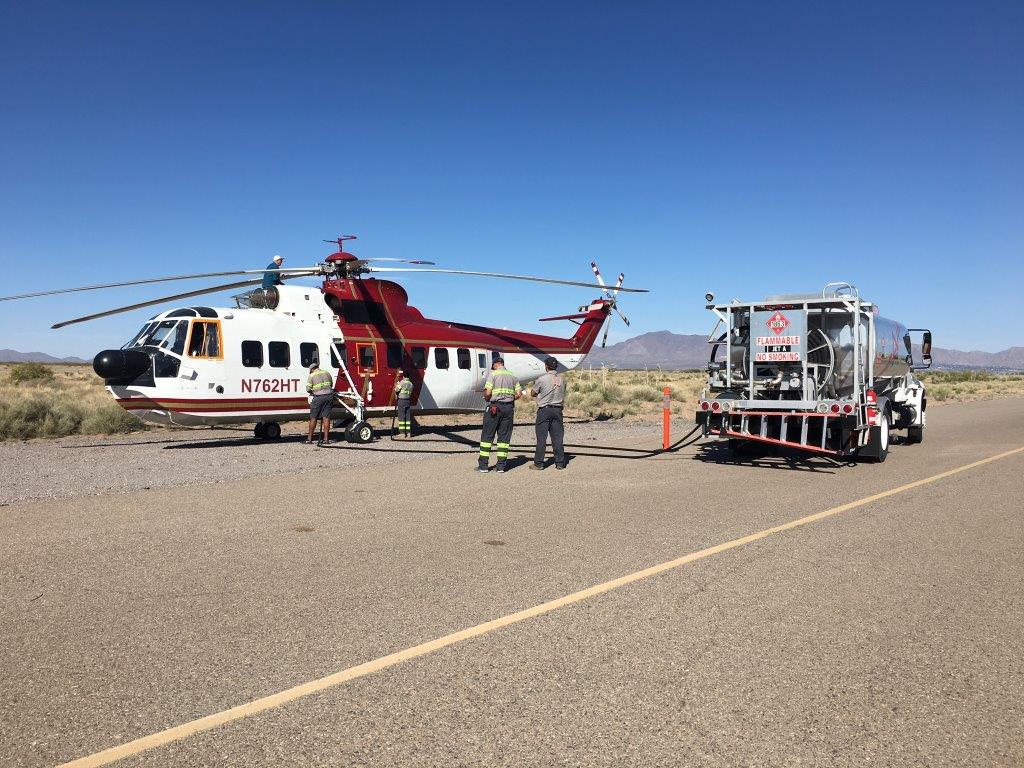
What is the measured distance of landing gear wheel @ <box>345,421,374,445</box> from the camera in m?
16.5

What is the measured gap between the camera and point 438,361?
1936 centimetres

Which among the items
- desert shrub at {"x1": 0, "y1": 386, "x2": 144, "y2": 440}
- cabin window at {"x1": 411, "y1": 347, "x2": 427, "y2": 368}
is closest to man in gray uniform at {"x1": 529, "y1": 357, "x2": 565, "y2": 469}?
cabin window at {"x1": 411, "y1": 347, "x2": 427, "y2": 368}

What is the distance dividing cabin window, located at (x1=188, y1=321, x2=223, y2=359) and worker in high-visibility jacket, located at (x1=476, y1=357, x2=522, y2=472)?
6.34 metres

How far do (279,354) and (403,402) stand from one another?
3192mm

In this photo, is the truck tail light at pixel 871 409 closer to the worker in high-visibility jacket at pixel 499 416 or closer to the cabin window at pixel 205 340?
the worker in high-visibility jacket at pixel 499 416

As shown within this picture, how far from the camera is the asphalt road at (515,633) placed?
10.8 ft

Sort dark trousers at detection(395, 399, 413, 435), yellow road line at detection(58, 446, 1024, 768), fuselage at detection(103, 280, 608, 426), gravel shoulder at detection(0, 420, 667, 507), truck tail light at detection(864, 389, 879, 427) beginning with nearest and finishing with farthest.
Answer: yellow road line at detection(58, 446, 1024, 768)
gravel shoulder at detection(0, 420, 667, 507)
truck tail light at detection(864, 389, 879, 427)
fuselage at detection(103, 280, 608, 426)
dark trousers at detection(395, 399, 413, 435)

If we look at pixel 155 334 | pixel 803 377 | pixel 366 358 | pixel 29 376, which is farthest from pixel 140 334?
pixel 29 376

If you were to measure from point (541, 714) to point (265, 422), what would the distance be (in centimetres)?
1456

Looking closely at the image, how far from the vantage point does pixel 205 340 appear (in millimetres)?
15383

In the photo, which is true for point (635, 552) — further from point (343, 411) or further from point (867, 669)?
point (343, 411)

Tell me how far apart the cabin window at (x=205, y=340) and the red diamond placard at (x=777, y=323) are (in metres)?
10.5

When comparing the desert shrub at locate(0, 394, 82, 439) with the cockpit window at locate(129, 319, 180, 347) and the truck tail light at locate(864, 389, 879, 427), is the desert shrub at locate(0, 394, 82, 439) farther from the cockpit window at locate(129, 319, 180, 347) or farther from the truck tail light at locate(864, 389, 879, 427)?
the truck tail light at locate(864, 389, 879, 427)

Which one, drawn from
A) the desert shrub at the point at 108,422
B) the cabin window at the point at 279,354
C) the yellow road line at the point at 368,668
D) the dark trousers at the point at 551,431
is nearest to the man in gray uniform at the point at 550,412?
the dark trousers at the point at 551,431
